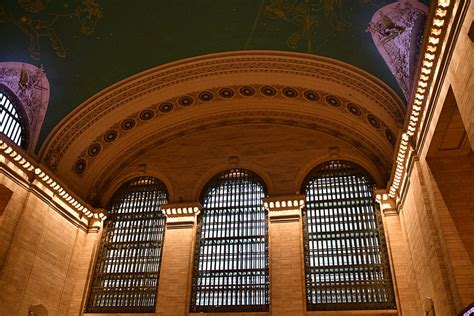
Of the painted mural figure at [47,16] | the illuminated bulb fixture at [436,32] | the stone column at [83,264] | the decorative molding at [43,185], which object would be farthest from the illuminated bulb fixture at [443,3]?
the stone column at [83,264]

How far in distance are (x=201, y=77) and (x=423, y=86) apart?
26.4 feet

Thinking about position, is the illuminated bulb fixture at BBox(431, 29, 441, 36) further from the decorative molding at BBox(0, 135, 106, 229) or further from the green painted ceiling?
the decorative molding at BBox(0, 135, 106, 229)

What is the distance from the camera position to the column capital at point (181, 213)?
1520cm

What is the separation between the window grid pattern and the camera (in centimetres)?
1352

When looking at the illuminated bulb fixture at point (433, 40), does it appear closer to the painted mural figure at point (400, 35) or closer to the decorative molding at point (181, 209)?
the painted mural figure at point (400, 35)

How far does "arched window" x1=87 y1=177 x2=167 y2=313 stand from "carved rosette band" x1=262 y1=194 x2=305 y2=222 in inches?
161

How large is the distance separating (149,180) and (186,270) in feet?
14.4

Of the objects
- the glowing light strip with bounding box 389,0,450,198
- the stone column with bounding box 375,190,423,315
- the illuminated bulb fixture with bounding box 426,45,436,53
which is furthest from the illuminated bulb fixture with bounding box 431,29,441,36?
the stone column with bounding box 375,190,423,315

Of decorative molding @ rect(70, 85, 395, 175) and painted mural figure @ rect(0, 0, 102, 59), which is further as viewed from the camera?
decorative molding @ rect(70, 85, 395, 175)

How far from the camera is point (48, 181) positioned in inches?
554

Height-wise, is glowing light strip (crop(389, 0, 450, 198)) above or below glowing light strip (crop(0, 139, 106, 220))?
below

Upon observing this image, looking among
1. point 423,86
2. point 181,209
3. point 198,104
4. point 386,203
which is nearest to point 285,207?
point 386,203

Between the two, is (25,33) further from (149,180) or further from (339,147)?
(339,147)

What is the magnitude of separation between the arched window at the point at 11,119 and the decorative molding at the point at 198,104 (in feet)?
7.65
